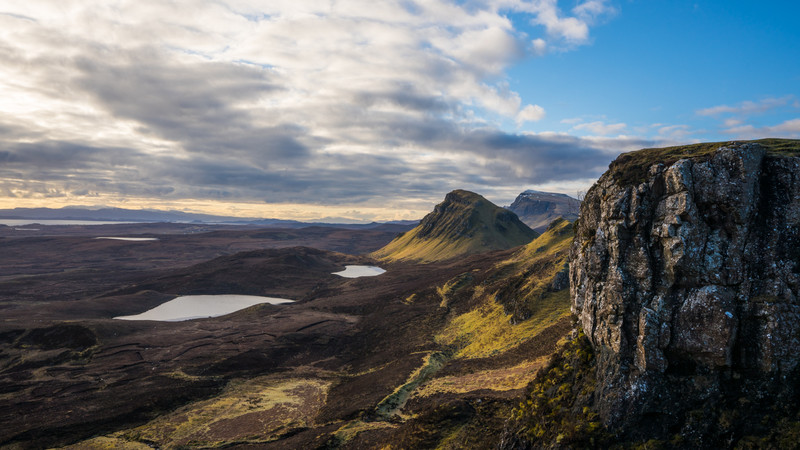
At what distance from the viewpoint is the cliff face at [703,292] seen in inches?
722

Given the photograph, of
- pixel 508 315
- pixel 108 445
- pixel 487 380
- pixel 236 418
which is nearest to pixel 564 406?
pixel 487 380

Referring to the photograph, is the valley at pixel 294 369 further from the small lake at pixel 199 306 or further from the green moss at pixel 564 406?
the small lake at pixel 199 306

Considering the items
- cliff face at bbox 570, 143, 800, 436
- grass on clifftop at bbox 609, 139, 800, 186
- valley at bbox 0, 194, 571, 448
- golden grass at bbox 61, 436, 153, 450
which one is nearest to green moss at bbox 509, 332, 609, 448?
cliff face at bbox 570, 143, 800, 436

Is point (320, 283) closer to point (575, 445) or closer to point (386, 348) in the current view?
point (386, 348)

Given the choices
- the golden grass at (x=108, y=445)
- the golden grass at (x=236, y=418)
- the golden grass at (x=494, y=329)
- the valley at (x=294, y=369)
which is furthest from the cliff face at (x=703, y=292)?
the golden grass at (x=108, y=445)

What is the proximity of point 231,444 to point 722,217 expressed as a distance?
160 ft

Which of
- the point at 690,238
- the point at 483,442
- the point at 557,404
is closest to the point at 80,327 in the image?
the point at 483,442

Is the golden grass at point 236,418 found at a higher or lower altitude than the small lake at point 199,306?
higher

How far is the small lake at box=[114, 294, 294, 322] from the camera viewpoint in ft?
435

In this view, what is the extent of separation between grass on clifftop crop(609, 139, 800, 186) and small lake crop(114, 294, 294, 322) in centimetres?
13919

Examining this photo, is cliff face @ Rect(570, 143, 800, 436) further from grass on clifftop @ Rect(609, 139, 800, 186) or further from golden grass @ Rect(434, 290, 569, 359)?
golden grass @ Rect(434, 290, 569, 359)

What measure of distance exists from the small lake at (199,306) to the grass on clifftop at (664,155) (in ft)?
457

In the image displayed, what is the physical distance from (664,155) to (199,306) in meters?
161

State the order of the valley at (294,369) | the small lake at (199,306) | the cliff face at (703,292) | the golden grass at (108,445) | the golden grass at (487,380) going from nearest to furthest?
1. the cliff face at (703,292)
2. the golden grass at (487,380)
3. the golden grass at (108,445)
4. the valley at (294,369)
5. the small lake at (199,306)
